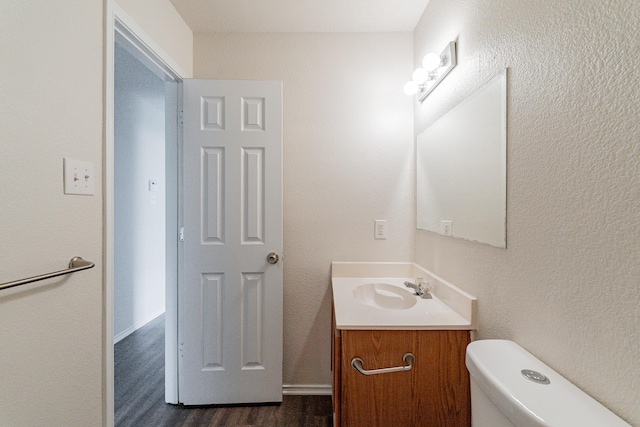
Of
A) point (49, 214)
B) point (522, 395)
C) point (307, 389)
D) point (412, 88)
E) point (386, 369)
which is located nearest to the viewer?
point (522, 395)

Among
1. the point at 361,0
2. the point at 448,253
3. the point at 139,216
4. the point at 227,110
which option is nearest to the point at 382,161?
the point at 448,253

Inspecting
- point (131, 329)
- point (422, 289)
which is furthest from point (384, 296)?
point (131, 329)

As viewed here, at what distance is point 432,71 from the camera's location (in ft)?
4.51

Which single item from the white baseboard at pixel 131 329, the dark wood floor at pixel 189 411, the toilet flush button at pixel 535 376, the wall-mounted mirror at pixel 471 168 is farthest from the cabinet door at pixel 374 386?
the white baseboard at pixel 131 329

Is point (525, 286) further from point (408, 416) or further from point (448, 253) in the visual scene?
point (408, 416)

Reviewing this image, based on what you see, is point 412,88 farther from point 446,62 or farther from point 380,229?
point 380,229

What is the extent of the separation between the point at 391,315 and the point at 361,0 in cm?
166

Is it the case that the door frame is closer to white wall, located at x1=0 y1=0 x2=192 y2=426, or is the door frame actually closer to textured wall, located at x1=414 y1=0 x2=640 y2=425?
white wall, located at x1=0 y1=0 x2=192 y2=426

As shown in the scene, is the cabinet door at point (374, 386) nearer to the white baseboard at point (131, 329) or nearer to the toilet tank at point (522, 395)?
the toilet tank at point (522, 395)

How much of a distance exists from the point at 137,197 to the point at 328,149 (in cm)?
206

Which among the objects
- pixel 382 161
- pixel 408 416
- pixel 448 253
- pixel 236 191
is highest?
pixel 382 161

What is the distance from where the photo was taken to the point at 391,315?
3.56 ft

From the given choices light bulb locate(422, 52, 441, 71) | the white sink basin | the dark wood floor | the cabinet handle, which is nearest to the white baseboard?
the dark wood floor

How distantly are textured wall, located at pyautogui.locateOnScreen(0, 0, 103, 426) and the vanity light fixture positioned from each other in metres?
1.42
